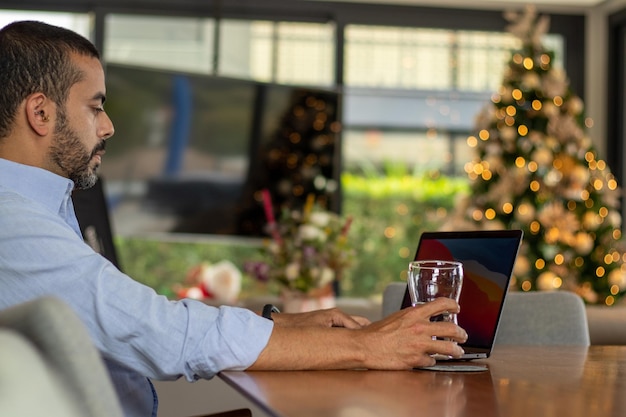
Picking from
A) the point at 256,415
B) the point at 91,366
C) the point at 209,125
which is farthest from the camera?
the point at 209,125

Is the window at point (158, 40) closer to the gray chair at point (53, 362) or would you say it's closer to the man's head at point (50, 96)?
the man's head at point (50, 96)

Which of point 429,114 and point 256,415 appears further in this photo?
point 429,114

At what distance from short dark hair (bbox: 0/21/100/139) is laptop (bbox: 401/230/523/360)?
0.80 meters

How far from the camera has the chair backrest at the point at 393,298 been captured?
7.81 feet

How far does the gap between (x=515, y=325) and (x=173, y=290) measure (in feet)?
13.7

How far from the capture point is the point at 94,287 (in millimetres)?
1494

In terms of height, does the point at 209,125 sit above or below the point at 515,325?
above

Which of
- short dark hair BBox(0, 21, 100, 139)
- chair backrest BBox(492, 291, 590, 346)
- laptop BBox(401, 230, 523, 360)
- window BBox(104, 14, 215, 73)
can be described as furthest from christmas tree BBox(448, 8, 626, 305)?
short dark hair BBox(0, 21, 100, 139)

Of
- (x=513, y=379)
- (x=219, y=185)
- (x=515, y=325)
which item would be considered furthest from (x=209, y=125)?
(x=513, y=379)

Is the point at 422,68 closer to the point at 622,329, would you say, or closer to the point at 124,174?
the point at 124,174

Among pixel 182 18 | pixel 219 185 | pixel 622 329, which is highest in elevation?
pixel 182 18

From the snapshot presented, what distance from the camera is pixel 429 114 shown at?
7.15 metres

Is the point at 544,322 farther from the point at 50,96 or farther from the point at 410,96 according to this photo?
the point at 410,96

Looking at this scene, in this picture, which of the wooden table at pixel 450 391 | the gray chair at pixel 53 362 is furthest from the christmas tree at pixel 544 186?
the gray chair at pixel 53 362
